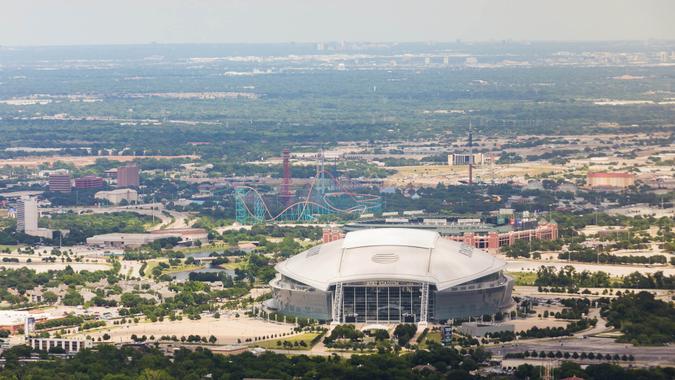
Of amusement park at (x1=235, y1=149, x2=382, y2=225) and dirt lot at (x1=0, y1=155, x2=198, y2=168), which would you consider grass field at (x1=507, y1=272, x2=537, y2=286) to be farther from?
dirt lot at (x1=0, y1=155, x2=198, y2=168)

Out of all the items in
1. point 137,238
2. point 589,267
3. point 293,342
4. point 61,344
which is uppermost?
point 293,342

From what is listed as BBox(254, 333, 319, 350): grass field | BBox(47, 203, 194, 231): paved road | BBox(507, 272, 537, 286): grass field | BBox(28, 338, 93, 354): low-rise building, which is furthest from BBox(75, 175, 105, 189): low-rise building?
BBox(254, 333, 319, 350): grass field

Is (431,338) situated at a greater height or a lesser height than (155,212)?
greater

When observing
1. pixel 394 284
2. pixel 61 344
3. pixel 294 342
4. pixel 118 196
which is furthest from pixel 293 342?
pixel 118 196

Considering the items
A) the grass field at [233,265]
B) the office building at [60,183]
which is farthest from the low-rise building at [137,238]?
the office building at [60,183]

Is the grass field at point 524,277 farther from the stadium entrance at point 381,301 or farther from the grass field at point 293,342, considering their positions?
the grass field at point 293,342

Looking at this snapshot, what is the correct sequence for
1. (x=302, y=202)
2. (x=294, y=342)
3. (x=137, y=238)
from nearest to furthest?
(x=294, y=342) → (x=137, y=238) → (x=302, y=202)

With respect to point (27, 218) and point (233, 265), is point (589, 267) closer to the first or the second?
point (233, 265)
